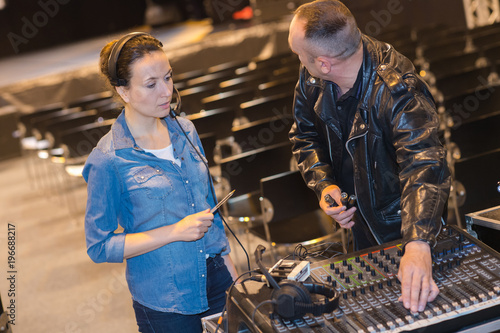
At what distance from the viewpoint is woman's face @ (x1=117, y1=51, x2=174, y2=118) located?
6.31ft

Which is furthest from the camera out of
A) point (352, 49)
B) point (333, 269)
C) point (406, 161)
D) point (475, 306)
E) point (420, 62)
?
point (420, 62)

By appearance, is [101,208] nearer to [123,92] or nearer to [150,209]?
[150,209]

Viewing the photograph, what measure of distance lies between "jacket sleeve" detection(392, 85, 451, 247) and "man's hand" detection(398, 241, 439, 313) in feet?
0.22

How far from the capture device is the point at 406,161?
1834mm

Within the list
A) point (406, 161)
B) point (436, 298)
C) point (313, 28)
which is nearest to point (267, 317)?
point (436, 298)

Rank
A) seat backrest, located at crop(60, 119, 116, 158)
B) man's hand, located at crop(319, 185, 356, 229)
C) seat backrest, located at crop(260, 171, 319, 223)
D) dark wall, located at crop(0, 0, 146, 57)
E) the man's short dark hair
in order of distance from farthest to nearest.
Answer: dark wall, located at crop(0, 0, 146, 57) → seat backrest, located at crop(60, 119, 116, 158) → seat backrest, located at crop(260, 171, 319, 223) → man's hand, located at crop(319, 185, 356, 229) → the man's short dark hair

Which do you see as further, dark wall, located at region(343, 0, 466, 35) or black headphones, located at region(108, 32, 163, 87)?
dark wall, located at region(343, 0, 466, 35)

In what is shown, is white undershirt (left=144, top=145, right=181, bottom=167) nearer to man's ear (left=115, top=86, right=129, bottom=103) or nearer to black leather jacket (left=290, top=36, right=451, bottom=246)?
man's ear (left=115, top=86, right=129, bottom=103)

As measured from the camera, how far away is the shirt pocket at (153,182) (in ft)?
6.47

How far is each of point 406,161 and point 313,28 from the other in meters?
0.51

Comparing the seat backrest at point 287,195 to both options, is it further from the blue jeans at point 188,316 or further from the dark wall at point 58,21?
the dark wall at point 58,21

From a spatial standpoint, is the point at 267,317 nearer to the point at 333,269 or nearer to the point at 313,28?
the point at 333,269

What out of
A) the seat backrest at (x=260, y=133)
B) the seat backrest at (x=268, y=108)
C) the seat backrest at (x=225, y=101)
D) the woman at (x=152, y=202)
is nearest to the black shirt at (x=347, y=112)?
the woman at (x=152, y=202)

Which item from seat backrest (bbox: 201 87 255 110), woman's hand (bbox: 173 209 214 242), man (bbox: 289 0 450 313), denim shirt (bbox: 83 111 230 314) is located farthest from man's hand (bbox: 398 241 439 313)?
seat backrest (bbox: 201 87 255 110)
